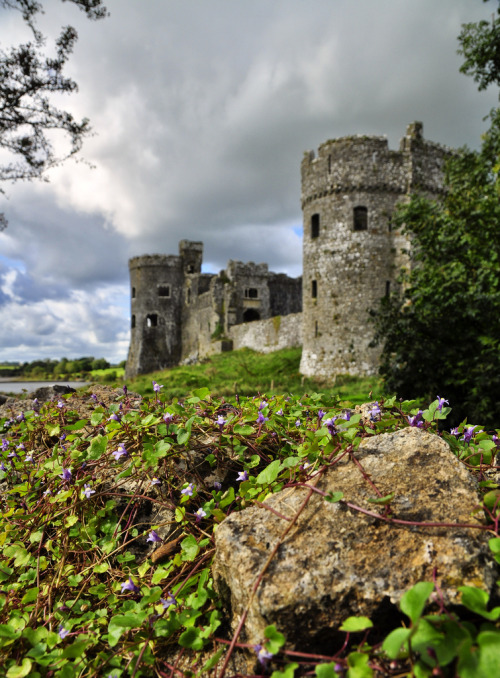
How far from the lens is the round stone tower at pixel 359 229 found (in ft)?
67.8

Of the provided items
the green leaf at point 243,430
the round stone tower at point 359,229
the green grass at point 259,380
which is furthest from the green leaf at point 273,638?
the round stone tower at point 359,229

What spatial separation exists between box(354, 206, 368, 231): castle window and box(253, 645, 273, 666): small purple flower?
70.0 feet

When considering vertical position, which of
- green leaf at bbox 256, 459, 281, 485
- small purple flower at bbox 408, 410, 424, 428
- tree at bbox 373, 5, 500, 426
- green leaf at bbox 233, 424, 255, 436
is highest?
tree at bbox 373, 5, 500, 426

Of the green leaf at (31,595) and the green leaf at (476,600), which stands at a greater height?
the green leaf at (476,600)

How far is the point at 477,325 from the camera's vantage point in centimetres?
1042

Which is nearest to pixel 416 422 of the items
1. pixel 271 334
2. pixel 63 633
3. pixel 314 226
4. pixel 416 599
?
pixel 416 599

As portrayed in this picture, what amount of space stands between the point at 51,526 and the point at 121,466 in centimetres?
60

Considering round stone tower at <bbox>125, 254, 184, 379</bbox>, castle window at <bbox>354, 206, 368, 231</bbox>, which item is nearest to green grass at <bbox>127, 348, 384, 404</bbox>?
castle window at <bbox>354, 206, 368, 231</bbox>

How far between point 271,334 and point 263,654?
96.7 ft

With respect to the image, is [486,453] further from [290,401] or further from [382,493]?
[290,401]

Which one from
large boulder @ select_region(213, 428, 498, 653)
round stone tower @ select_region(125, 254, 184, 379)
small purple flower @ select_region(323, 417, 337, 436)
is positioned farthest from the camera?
round stone tower @ select_region(125, 254, 184, 379)

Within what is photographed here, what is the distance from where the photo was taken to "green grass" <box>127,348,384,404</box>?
18031mm

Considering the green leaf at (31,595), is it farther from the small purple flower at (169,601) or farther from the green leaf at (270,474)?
the green leaf at (270,474)

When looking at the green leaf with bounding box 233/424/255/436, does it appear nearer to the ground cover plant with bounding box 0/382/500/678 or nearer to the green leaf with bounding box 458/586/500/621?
the ground cover plant with bounding box 0/382/500/678
